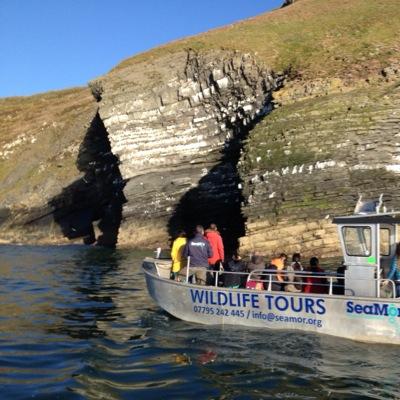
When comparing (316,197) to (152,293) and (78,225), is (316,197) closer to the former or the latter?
(152,293)

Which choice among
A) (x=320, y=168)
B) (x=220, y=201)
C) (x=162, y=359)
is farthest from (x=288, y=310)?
(x=220, y=201)

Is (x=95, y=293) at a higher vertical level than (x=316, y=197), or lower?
lower

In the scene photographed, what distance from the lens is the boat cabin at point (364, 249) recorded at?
549 inches

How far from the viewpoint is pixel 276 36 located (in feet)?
158

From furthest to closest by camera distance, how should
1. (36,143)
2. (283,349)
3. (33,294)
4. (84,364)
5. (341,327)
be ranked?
1. (36,143)
2. (33,294)
3. (341,327)
4. (283,349)
5. (84,364)

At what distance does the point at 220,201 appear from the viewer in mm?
43531

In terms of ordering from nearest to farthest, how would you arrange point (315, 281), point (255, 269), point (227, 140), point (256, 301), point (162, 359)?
point (162, 359) → point (256, 301) → point (255, 269) → point (315, 281) → point (227, 140)

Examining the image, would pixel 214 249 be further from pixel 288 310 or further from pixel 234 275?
pixel 288 310

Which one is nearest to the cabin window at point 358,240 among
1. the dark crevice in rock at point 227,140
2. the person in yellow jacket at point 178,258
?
the person in yellow jacket at point 178,258

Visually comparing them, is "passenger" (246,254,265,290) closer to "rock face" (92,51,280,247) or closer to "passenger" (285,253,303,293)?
"passenger" (285,253,303,293)

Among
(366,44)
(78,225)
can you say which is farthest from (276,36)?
(78,225)

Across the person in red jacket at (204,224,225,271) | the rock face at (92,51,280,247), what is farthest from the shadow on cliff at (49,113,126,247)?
the person in red jacket at (204,224,225,271)

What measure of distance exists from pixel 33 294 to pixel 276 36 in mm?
35531

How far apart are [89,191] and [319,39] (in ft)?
93.8
